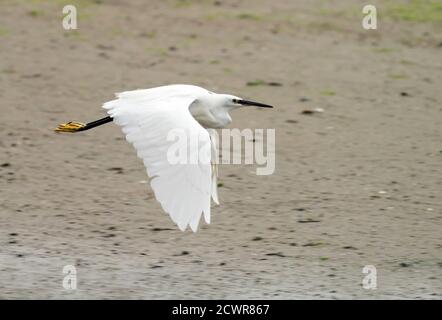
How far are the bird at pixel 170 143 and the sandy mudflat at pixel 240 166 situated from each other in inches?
35.3

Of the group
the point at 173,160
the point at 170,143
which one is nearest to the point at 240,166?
the point at 170,143

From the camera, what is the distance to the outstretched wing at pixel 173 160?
6.04m

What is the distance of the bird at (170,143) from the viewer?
19.8 ft

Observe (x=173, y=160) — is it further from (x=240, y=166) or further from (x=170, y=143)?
(x=240, y=166)

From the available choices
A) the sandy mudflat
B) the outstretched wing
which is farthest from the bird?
the sandy mudflat

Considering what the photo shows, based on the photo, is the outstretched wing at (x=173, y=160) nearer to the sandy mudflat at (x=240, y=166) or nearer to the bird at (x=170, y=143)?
the bird at (x=170, y=143)

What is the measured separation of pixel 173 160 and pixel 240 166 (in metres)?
3.00

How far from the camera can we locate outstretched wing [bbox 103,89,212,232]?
6.04m

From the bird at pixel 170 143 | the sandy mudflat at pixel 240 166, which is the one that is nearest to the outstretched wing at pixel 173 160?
the bird at pixel 170 143

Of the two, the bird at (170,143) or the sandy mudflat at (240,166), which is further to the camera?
the sandy mudflat at (240,166)

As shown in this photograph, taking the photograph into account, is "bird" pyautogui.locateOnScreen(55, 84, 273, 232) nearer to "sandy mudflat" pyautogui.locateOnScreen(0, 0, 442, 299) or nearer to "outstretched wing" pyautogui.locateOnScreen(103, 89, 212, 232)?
"outstretched wing" pyautogui.locateOnScreen(103, 89, 212, 232)

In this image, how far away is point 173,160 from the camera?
242 inches

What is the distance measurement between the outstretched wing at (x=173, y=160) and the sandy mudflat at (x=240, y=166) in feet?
2.97
